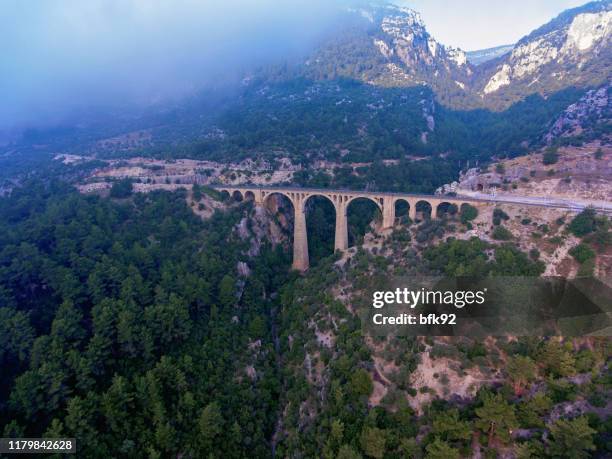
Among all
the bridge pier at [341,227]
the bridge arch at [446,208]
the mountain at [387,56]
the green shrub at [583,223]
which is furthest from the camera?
the mountain at [387,56]

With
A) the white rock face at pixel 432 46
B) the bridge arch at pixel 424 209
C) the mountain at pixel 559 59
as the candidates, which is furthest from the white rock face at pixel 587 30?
the bridge arch at pixel 424 209

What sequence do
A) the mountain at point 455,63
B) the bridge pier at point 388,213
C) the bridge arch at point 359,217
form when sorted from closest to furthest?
the bridge pier at point 388,213
the bridge arch at point 359,217
the mountain at point 455,63

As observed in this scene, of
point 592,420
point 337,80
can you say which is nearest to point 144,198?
point 592,420

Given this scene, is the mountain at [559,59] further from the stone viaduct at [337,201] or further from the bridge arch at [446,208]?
the stone viaduct at [337,201]

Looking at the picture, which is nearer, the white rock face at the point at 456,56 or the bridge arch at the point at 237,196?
the bridge arch at the point at 237,196

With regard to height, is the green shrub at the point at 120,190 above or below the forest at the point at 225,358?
above

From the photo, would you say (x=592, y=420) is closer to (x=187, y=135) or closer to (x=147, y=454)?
(x=147, y=454)
